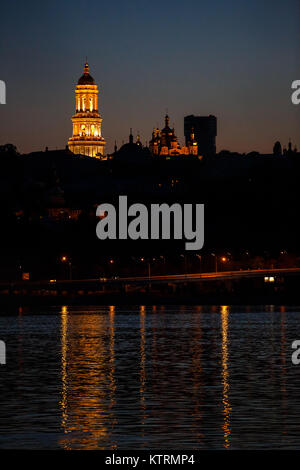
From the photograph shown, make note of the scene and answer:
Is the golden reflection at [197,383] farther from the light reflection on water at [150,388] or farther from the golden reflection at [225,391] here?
the golden reflection at [225,391]

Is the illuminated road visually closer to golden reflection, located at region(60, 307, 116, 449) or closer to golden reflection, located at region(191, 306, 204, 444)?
golden reflection, located at region(60, 307, 116, 449)

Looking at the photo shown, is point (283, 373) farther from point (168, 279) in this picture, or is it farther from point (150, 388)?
point (168, 279)

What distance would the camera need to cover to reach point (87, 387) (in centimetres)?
4500

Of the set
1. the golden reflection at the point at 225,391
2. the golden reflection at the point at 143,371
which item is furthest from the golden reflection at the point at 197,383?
the golden reflection at the point at 143,371

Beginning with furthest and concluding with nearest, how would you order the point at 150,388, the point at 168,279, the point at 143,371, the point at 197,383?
1. the point at 168,279
2. the point at 143,371
3. the point at 197,383
4. the point at 150,388

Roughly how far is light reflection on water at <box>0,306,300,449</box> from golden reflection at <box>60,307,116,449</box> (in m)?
0.03

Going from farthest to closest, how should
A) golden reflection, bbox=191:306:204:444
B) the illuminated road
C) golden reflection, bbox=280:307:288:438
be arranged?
the illuminated road, golden reflection, bbox=280:307:288:438, golden reflection, bbox=191:306:204:444

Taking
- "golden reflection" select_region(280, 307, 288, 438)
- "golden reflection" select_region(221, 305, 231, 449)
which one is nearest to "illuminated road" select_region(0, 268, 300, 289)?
"golden reflection" select_region(280, 307, 288, 438)

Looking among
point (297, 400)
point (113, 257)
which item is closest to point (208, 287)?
point (113, 257)

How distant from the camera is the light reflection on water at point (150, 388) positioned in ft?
109

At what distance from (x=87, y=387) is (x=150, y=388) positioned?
211 centimetres

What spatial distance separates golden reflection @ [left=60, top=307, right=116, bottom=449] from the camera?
33.4 metres

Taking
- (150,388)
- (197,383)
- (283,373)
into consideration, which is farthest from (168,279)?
(150,388)

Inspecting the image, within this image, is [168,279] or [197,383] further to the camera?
[168,279]
